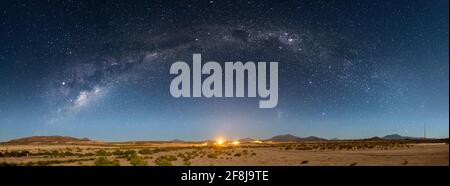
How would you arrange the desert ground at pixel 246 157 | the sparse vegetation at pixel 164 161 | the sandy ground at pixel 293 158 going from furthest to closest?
the sparse vegetation at pixel 164 161 → the desert ground at pixel 246 157 → the sandy ground at pixel 293 158

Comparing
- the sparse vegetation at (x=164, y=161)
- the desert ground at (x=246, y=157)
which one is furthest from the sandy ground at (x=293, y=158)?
the sparse vegetation at (x=164, y=161)

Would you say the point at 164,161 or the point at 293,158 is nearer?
the point at 164,161

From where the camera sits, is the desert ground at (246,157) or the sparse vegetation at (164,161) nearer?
the desert ground at (246,157)

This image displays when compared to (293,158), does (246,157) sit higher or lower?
lower

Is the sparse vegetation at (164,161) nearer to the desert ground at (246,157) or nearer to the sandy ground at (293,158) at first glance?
the desert ground at (246,157)

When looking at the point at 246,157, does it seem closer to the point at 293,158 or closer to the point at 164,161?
the point at 293,158

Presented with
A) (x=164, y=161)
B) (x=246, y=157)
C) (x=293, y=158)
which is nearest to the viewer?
(x=164, y=161)

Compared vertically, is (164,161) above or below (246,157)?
above

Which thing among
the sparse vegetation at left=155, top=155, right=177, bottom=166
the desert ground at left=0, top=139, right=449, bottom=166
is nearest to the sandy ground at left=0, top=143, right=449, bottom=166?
the desert ground at left=0, top=139, right=449, bottom=166

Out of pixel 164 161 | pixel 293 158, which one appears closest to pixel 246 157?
pixel 293 158

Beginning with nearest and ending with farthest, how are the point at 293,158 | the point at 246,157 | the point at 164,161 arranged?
the point at 164,161 < the point at 293,158 < the point at 246,157

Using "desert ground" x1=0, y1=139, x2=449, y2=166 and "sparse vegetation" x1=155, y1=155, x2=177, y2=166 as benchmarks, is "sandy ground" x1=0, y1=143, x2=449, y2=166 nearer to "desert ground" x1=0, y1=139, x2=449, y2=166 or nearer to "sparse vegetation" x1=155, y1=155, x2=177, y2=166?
"desert ground" x1=0, y1=139, x2=449, y2=166
